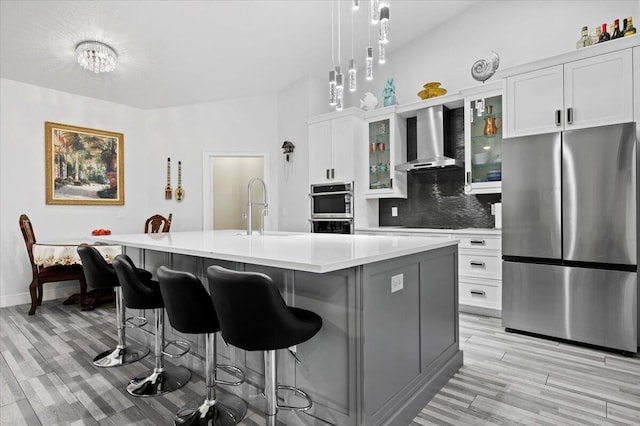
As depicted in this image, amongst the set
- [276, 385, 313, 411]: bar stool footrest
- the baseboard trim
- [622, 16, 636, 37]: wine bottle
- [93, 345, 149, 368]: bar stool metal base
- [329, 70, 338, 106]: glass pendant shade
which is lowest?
[93, 345, 149, 368]: bar stool metal base

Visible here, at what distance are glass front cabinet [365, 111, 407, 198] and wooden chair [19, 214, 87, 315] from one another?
12.1 ft

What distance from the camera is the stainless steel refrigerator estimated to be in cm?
273

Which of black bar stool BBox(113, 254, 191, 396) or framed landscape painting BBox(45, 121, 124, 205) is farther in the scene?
framed landscape painting BBox(45, 121, 124, 205)

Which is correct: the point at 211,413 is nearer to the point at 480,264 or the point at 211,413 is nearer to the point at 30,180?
the point at 480,264

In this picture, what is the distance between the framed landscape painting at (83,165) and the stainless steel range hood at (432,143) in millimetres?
4124

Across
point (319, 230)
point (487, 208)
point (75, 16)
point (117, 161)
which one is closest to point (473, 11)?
point (487, 208)

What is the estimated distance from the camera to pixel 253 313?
4.66ft

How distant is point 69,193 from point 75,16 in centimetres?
239

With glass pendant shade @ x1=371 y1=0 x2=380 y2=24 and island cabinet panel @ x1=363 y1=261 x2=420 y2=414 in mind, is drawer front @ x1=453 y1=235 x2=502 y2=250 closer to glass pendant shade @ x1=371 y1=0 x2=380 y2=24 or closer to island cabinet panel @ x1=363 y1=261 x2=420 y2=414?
island cabinet panel @ x1=363 y1=261 x2=420 y2=414

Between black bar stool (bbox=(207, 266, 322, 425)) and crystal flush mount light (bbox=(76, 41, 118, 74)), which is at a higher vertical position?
crystal flush mount light (bbox=(76, 41, 118, 74))

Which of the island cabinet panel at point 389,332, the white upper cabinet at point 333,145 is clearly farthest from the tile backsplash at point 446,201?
the island cabinet panel at point 389,332

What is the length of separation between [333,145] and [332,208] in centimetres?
88

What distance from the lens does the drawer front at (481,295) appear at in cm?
365

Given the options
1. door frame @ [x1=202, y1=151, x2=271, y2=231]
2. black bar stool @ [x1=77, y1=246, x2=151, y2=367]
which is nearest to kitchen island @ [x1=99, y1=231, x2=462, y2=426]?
black bar stool @ [x1=77, y1=246, x2=151, y2=367]
